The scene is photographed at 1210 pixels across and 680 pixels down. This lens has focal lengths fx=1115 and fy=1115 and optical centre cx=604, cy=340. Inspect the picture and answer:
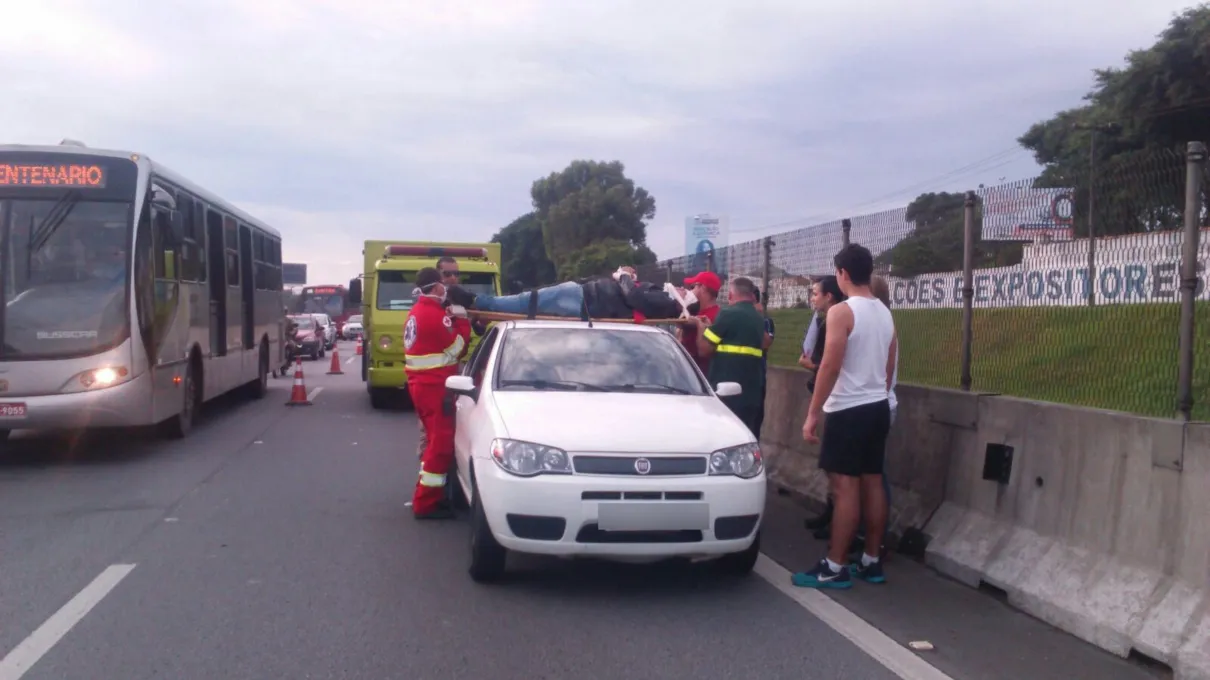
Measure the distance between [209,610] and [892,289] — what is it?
6419 millimetres

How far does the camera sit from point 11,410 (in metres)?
11.0

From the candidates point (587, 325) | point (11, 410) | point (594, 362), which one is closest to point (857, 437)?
point (594, 362)

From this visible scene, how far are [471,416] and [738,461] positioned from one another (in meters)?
1.93

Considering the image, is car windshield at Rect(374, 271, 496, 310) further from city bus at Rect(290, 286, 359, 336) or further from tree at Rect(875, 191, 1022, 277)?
city bus at Rect(290, 286, 359, 336)

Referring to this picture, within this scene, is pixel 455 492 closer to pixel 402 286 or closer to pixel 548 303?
pixel 548 303

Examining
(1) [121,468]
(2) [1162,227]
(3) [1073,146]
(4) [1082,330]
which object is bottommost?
(1) [121,468]

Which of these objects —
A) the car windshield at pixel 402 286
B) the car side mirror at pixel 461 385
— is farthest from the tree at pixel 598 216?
the car side mirror at pixel 461 385

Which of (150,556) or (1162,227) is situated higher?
(1162,227)

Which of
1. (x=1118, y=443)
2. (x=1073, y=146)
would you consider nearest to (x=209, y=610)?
(x=1118, y=443)

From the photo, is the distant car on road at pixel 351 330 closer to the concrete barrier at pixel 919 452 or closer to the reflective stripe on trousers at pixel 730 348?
the reflective stripe on trousers at pixel 730 348

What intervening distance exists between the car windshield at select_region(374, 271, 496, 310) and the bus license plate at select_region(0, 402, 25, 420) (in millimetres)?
6633

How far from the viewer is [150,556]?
23.8 feet

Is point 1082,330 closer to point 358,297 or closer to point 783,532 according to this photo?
point 783,532

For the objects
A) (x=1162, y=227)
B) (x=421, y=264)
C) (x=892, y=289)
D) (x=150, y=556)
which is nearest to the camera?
(x=1162, y=227)
